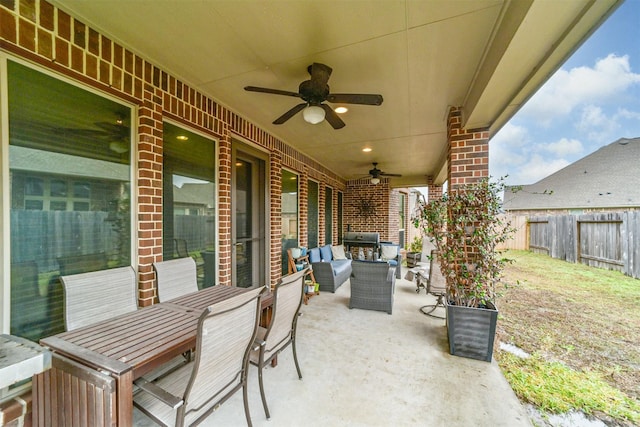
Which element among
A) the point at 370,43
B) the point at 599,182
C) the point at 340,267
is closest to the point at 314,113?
the point at 370,43

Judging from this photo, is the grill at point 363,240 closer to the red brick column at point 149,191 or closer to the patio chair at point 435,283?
the patio chair at point 435,283

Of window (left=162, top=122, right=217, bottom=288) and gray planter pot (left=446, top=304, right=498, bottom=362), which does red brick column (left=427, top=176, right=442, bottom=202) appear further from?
window (left=162, top=122, right=217, bottom=288)

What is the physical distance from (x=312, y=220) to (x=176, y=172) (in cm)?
374

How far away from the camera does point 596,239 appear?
17.4ft

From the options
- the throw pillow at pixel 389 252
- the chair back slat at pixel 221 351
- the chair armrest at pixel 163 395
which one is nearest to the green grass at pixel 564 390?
the chair back slat at pixel 221 351

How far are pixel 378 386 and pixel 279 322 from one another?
1.04m

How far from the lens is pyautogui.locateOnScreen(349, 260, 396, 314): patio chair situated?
353 centimetres

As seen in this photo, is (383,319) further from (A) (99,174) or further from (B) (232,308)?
(A) (99,174)

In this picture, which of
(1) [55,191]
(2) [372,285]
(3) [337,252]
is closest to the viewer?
(1) [55,191]

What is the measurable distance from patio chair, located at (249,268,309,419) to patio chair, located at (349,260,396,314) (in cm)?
178

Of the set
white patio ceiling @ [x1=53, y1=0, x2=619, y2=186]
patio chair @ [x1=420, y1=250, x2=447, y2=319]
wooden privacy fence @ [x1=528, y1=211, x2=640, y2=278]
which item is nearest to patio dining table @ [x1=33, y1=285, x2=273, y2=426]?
white patio ceiling @ [x1=53, y1=0, x2=619, y2=186]

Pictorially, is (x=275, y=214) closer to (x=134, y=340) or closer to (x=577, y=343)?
(x=134, y=340)

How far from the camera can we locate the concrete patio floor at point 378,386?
1681 mm

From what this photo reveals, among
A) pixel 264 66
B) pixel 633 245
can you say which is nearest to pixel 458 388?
pixel 264 66
